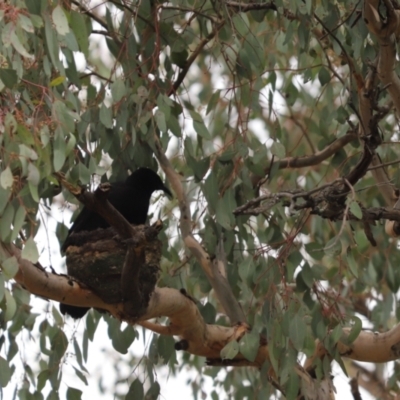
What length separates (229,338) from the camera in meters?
4.27

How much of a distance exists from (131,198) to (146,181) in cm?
13

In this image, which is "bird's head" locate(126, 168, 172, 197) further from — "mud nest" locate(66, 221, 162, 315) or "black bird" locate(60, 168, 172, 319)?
"mud nest" locate(66, 221, 162, 315)

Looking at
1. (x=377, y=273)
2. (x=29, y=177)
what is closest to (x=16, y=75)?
(x=29, y=177)

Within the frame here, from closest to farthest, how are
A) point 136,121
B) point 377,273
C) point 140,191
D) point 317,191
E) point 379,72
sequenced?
point 317,191
point 379,72
point 136,121
point 140,191
point 377,273

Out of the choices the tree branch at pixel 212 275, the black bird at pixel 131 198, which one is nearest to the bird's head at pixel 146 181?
the black bird at pixel 131 198

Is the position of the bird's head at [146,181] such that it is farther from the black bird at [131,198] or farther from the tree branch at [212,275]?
the tree branch at [212,275]

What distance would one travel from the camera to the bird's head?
191 inches

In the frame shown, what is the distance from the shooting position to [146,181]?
5.14 meters

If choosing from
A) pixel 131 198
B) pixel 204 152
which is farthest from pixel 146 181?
pixel 204 152

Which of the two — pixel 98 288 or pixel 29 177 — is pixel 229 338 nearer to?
pixel 98 288

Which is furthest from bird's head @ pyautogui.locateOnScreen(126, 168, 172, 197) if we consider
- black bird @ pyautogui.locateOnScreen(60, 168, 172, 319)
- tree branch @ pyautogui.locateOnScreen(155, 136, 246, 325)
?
tree branch @ pyautogui.locateOnScreen(155, 136, 246, 325)

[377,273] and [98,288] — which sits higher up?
[377,273]

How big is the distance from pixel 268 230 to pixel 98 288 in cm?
84

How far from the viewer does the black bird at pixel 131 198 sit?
4695mm
